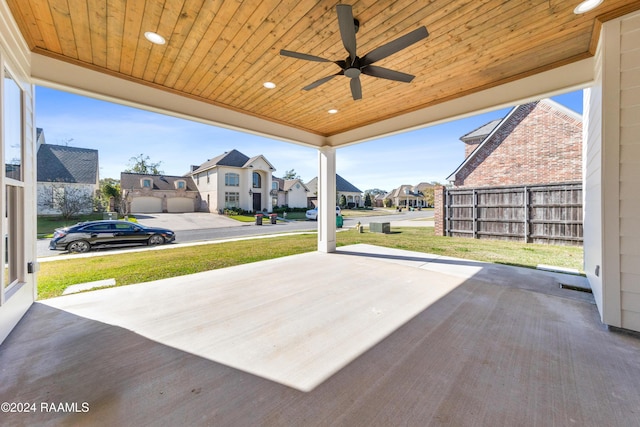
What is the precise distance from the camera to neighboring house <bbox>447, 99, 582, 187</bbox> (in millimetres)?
8930

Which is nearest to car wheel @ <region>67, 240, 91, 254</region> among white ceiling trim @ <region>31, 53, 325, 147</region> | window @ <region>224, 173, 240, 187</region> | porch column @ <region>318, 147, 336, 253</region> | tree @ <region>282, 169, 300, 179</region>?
white ceiling trim @ <region>31, 53, 325, 147</region>

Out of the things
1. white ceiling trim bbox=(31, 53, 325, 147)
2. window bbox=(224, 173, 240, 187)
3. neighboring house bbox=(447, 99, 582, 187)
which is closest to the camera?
white ceiling trim bbox=(31, 53, 325, 147)

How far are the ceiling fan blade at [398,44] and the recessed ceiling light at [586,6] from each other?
1475 millimetres

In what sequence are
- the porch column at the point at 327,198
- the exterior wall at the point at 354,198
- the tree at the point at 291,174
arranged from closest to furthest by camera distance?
the porch column at the point at 327,198 → the exterior wall at the point at 354,198 → the tree at the point at 291,174

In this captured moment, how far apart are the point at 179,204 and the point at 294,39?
78.7ft

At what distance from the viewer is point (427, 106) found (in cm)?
465

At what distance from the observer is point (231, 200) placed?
22641mm

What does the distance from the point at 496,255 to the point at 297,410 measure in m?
6.39

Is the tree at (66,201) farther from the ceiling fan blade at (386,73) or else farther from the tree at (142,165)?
the ceiling fan blade at (386,73)

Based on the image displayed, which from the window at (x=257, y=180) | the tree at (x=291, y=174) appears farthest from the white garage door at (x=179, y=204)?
the tree at (x=291, y=174)

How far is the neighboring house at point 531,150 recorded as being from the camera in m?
8.93

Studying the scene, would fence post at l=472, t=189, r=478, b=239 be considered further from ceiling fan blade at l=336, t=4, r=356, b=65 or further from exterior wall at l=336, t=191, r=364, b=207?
exterior wall at l=336, t=191, r=364, b=207

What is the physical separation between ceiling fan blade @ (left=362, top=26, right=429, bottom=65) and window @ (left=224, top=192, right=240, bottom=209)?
21336 mm

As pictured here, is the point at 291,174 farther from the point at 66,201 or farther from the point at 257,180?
the point at 66,201
